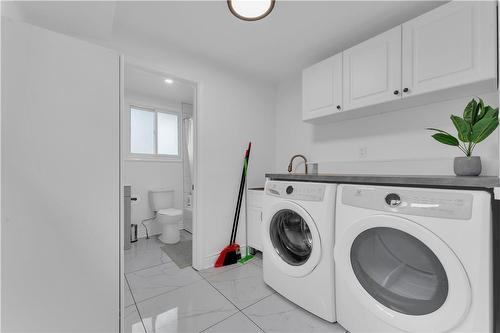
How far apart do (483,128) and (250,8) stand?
1.54 metres

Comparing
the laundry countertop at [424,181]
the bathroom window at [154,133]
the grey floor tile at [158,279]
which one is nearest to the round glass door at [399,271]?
the laundry countertop at [424,181]

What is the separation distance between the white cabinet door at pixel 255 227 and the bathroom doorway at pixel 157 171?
709 millimetres

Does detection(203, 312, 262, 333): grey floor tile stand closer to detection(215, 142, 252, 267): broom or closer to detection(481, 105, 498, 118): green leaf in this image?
detection(215, 142, 252, 267): broom

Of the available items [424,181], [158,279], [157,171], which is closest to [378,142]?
[424,181]

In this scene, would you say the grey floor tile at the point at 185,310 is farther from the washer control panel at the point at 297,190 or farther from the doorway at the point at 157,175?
the washer control panel at the point at 297,190

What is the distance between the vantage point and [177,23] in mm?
1752

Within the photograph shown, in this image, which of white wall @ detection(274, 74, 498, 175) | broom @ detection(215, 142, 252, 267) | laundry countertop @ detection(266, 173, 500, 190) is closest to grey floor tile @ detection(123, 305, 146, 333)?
broom @ detection(215, 142, 252, 267)

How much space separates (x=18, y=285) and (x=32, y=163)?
455 millimetres

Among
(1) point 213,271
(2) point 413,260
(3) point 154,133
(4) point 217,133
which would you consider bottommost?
(1) point 213,271

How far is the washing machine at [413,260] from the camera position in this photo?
0.86 m

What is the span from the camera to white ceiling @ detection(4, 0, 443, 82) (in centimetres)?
121

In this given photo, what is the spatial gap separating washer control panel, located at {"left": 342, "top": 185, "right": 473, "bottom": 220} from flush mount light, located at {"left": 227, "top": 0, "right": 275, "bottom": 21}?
1.13 meters

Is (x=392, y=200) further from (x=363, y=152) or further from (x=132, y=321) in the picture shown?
(x=132, y=321)

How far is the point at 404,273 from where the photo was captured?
3.76 feet
